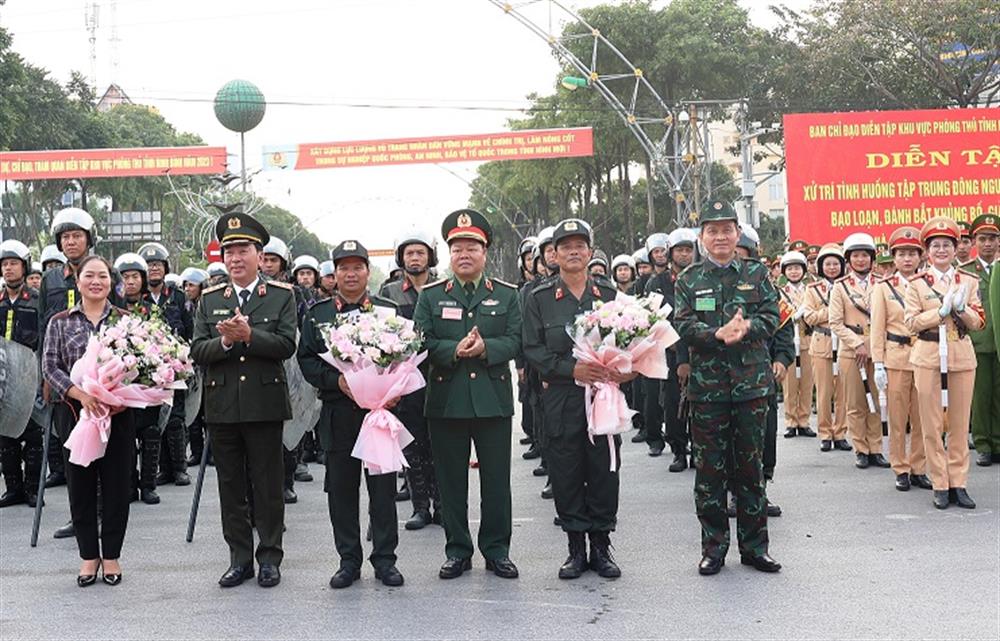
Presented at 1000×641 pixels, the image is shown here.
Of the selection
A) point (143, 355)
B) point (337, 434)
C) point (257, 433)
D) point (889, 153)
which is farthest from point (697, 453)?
point (889, 153)

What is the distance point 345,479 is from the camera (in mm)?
6625

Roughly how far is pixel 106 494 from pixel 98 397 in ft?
2.07

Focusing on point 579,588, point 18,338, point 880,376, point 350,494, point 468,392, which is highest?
point 18,338

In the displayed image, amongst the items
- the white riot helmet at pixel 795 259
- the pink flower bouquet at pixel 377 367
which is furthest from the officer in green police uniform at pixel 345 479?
the white riot helmet at pixel 795 259

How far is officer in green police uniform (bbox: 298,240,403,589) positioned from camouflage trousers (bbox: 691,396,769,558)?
1791 millimetres

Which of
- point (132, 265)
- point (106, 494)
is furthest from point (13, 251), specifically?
point (106, 494)

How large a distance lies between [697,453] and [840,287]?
4538mm

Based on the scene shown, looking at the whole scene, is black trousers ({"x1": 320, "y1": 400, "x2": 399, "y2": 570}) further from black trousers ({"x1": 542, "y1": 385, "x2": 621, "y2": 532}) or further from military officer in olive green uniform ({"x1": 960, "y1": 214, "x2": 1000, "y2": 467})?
military officer in olive green uniform ({"x1": 960, "y1": 214, "x2": 1000, "y2": 467})

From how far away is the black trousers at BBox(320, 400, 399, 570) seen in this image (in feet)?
21.5

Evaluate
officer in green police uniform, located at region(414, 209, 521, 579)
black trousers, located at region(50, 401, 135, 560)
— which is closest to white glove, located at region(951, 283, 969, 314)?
officer in green police uniform, located at region(414, 209, 521, 579)

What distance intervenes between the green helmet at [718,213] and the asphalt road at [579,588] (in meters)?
2.01

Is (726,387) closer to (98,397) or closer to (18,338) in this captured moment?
(98,397)

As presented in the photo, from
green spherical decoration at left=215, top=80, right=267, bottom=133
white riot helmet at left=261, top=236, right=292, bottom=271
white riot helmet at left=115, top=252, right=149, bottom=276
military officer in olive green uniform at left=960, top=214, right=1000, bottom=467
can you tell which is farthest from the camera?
green spherical decoration at left=215, top=80, right=267, bottom=133

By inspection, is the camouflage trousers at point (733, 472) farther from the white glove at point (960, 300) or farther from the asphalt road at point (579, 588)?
the white glove at point (960, 300)
